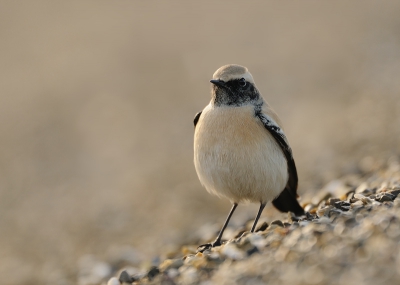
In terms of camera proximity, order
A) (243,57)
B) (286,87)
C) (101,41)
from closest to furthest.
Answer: (286,87) → (243,57) → (101,41)

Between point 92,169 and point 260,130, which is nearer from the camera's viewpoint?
point 260,130

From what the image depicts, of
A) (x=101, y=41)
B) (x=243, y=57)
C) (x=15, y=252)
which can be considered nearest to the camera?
(x=15, y=252)

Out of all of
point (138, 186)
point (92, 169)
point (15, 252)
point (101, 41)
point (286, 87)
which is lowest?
point (15, 252)

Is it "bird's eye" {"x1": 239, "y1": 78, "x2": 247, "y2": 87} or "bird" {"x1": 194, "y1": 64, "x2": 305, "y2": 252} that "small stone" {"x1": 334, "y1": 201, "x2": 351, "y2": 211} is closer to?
"bird" {"x1": 194, "y1": 64, "x2": 305, "y2": 252}

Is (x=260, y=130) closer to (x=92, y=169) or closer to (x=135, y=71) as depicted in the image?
(x=92, y=169)

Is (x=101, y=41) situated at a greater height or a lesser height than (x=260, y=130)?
greater

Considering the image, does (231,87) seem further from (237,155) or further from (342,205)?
(342,205)

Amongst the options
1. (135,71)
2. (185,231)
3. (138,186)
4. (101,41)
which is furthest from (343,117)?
(101,41)

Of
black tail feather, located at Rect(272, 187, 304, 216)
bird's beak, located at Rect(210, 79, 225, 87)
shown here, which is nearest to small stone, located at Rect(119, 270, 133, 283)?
bird's beak, located at Rect(210, 79, 225, 87)
